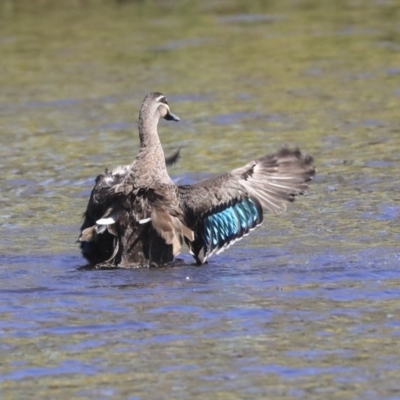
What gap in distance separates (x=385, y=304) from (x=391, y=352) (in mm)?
1117

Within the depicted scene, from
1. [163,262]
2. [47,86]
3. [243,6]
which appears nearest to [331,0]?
[243,6]

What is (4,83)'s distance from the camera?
19.1m

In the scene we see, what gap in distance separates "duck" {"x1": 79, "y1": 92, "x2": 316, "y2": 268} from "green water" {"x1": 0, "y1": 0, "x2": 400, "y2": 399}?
0.77 feet

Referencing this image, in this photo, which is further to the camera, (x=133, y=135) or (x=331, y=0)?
(x=331, y=0)

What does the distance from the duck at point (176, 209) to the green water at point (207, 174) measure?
0.24m

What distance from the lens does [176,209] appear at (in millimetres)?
10125

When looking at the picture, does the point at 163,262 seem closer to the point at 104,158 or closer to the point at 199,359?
the point at 199,359

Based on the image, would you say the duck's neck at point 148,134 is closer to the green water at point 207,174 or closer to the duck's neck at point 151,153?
the duck's neck at point 151,153

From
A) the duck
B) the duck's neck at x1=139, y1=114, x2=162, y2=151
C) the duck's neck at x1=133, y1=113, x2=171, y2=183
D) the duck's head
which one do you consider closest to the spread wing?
the duck

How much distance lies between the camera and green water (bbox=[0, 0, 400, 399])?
24.6ft

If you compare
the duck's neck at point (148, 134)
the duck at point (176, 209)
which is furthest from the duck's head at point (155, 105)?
the duck at point (176, 209)

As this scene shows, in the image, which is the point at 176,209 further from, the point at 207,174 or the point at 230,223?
the point at 207,174

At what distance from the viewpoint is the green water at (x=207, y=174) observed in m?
7.51

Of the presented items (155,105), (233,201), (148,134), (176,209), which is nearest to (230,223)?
(233,201)
